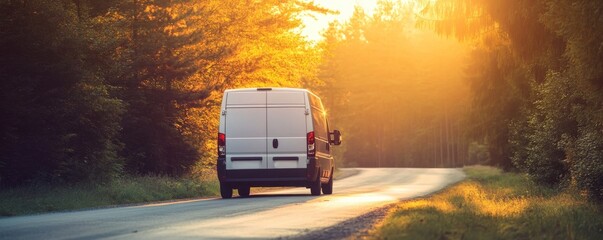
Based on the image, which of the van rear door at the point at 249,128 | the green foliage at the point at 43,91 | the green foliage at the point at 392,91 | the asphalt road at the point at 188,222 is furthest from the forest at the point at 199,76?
the green foliage at the point at 392,91

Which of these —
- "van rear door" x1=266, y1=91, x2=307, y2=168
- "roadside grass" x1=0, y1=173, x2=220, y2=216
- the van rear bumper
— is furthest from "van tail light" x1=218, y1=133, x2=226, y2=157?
"roadside grass" x1=0, y1=173, x2=220, y2=216

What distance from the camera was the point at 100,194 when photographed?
22391 mm

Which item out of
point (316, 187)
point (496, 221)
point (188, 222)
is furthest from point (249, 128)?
point (496, 221)

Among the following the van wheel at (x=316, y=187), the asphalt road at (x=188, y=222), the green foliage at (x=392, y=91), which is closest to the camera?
the asphalt road at (x=188, y=222)

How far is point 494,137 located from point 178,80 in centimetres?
1839

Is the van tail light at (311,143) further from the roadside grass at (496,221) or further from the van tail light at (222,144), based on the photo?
the roadside grass at (496,221)

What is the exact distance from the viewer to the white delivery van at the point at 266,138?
74.0ft

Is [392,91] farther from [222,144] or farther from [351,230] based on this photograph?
[351,230]

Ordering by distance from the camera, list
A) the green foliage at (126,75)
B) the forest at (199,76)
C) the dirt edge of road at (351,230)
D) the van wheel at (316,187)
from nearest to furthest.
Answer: the dirt edge of road at (351,230) → the forest at (199,76) → the green foliage at (126,75) → the van wheel at (316,187)

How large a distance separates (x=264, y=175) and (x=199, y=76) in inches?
457

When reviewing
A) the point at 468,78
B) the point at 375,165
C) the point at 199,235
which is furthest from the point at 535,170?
the point at 375,165

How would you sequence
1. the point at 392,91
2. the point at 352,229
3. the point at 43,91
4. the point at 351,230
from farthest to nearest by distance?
the point at 392,91 → the point at 43,91 → the point at 352,229 → the point at 351,230

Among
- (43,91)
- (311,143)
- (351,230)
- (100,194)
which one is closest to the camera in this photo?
(351,230)

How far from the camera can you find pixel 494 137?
4416 cm
